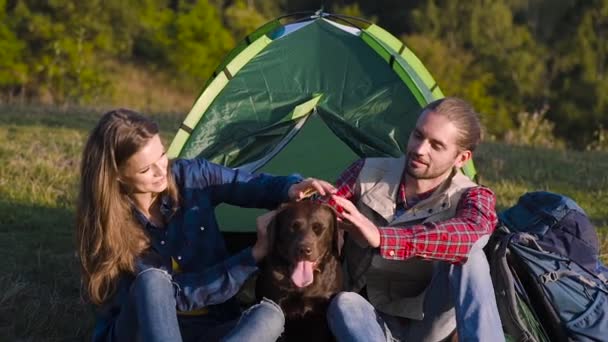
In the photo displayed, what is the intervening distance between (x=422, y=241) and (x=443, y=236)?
90 mm

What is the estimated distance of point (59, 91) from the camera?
86.6 feet

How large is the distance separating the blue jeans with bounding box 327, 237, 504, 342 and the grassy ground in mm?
1600

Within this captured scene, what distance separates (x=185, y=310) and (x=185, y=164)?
671 mm

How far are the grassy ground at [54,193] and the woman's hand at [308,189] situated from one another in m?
1.44

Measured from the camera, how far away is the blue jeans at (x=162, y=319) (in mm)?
3256

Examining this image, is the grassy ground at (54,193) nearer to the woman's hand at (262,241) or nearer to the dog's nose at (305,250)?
the woman's hand at (262,241)

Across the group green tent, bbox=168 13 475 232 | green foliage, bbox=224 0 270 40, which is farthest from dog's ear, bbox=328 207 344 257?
green foliage, bbox=224 0 270 40

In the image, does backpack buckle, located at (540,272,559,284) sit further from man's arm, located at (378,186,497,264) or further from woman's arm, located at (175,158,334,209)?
woman's arm, located at (175,158,334,209)

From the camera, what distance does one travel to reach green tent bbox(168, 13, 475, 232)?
5.32 m

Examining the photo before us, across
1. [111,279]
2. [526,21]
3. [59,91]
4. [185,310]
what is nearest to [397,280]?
[185,310]

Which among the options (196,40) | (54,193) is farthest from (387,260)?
(196,40)

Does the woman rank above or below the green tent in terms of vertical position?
below

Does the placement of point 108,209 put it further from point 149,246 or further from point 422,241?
point 422,241

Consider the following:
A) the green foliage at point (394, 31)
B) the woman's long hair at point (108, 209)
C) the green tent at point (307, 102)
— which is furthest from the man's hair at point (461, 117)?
the green foliage at point (394, 31)
